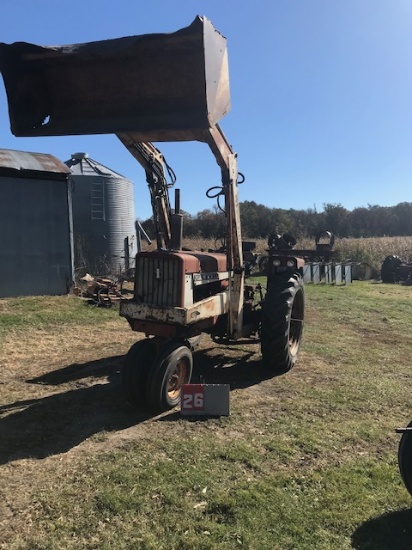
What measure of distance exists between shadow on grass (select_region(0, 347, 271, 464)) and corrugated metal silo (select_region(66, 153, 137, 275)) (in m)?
9.16

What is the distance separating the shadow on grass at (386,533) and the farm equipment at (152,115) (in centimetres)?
229

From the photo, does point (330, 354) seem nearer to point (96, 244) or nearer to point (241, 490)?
point (241, 490)

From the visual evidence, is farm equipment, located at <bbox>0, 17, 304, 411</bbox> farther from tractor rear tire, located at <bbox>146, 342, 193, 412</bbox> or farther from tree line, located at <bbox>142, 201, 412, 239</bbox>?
tree line, located at <bbox>142, 201, 412, 239</bbox>

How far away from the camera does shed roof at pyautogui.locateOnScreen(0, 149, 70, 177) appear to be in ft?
38.1

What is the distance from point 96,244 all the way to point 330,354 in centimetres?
1035

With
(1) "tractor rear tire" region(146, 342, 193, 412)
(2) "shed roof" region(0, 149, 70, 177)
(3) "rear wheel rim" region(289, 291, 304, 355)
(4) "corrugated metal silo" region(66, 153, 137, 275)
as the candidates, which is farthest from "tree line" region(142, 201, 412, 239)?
(1) "tractor rear tire" region(146, 342, 193, 412)

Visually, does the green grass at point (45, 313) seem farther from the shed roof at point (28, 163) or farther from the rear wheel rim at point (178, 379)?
the rear wheel rim at point (178, 379)

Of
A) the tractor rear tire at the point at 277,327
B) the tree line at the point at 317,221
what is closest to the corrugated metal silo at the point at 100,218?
the tractor rear tire at the point at 277,327

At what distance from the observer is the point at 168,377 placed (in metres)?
4.73

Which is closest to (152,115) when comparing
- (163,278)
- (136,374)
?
(163,278)

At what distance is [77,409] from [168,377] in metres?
1.06

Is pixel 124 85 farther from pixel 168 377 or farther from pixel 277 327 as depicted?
pixel 277 327

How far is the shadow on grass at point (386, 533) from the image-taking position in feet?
9.14

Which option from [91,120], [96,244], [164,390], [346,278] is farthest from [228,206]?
Result: [346,278]
